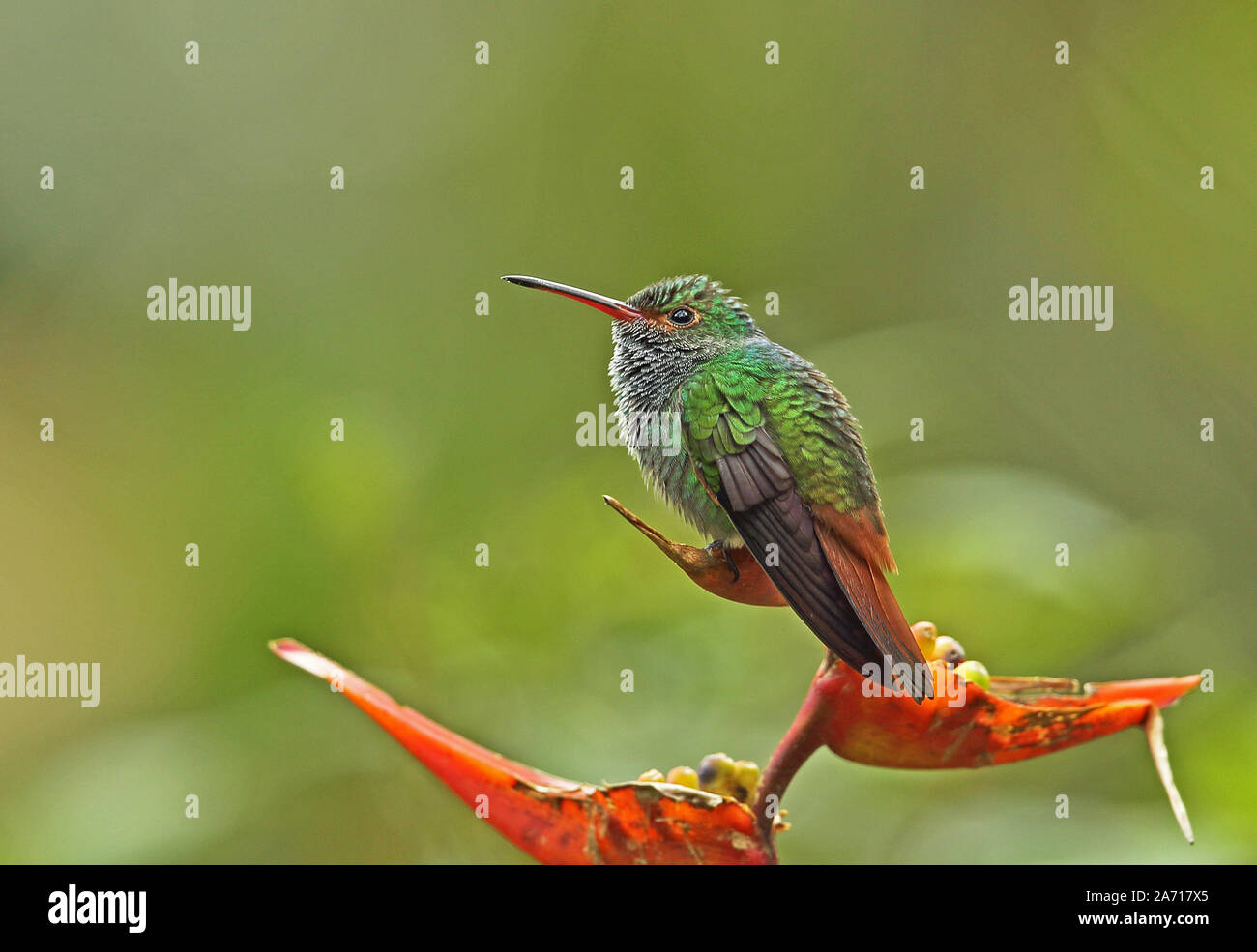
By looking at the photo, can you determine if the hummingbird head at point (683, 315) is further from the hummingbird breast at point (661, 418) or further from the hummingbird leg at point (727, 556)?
the hummingbird leg at point (727, 556)

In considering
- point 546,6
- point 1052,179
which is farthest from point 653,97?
point 1052,179

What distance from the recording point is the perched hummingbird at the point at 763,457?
0.90 m

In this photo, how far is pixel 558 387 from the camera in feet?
7.93

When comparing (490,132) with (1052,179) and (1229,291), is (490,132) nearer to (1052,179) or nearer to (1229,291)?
(1052,179)

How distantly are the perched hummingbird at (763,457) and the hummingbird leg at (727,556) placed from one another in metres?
0.01

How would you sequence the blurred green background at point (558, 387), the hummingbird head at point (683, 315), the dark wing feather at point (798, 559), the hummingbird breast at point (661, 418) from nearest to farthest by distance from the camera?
the dark wing feather at point (798, 559) < the hummingbird breast at point (661, 418) < the hummingbird head at point (683, 315) < the blurred green background at point (558, 387)

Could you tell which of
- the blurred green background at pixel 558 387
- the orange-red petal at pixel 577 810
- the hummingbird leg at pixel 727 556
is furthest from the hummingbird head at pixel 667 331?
the orange-red petal at pixel 577 810

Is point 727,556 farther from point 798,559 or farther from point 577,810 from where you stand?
point 577,810

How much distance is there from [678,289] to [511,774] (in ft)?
2.70

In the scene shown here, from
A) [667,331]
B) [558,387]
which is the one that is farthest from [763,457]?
[558,387]

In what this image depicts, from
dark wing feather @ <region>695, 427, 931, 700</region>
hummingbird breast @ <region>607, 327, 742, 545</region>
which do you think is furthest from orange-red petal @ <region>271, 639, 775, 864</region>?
hummingbird breast @ <region>607, 327, 742, 545</region>

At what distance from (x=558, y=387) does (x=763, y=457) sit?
1.30 metres

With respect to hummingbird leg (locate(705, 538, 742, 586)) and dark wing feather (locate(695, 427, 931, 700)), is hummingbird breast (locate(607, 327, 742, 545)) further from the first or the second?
dark wing feather (locate(695, 427, 931, 700))

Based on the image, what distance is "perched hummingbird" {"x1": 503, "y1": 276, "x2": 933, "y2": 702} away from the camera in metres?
0.90
